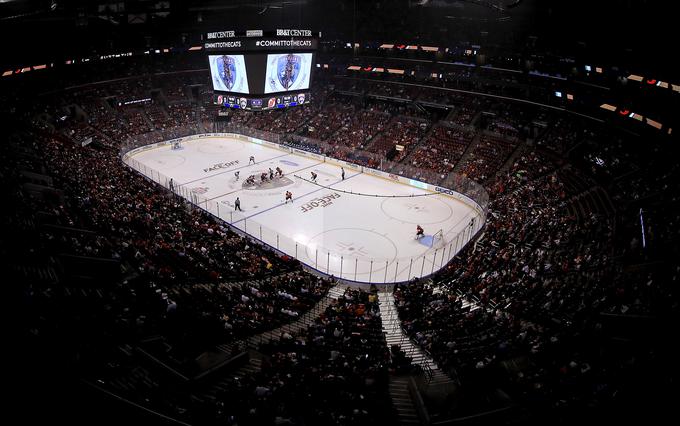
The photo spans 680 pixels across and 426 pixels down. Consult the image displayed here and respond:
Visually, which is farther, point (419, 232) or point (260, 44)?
point (260, 44)

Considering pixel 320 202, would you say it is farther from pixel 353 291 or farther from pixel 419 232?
pixel 353 291

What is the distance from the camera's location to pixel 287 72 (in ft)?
95.2

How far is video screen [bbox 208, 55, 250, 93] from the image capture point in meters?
27.8

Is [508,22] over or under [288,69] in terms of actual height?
over

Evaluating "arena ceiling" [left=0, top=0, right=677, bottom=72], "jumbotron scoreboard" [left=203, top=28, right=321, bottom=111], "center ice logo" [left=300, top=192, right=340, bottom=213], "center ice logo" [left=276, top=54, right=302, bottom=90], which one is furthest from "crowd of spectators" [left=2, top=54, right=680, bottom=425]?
"center ice logo" [left=276, top=54, right=302, bottom=90]

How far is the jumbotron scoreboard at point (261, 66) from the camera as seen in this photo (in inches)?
1085

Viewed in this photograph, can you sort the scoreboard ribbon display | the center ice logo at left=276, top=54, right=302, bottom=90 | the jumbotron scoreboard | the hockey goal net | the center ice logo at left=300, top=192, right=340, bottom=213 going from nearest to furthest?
the hockey goal net
the jumbotron scoreboard
the scoreboard ribbon display
the center ice logo at left=276, top=54, right=302, bottom=90
the center ice logo at left=300, top=192, right=340, bottom=213

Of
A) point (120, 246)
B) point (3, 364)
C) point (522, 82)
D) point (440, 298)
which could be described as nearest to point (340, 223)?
point (440, 298)

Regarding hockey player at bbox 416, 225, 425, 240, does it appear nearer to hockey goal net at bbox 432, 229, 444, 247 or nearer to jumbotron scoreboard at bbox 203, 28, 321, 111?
hockey goal net at bbox 432, 229, 444, 247

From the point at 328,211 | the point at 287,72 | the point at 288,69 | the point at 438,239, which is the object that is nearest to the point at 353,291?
the point at 438,239

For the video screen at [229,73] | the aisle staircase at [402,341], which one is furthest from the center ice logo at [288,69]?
the aisle staircase at [402,341]

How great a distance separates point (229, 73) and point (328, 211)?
11.4 meters

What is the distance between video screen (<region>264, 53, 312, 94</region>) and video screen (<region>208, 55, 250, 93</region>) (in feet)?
5.18

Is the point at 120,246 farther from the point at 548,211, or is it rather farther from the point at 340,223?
the point at 548,211
